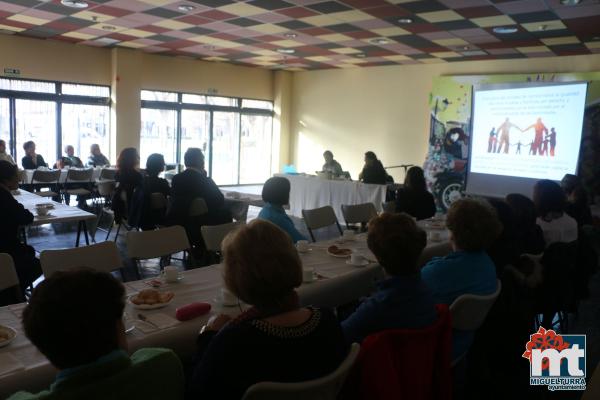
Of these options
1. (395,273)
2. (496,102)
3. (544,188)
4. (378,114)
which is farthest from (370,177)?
(395,273)

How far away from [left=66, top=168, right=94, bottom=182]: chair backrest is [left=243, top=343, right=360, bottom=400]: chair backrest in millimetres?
7647

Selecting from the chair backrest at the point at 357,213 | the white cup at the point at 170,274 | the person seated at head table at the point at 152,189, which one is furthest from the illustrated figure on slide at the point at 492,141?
the white cup at the point at 170,274

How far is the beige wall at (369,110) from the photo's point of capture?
1034 cm

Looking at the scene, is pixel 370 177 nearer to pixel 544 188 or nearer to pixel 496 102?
pixel 496 102

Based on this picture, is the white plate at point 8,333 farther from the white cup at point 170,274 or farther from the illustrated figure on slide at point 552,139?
the illustrated figure on slide at point 552,139

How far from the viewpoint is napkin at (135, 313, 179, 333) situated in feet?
6.26

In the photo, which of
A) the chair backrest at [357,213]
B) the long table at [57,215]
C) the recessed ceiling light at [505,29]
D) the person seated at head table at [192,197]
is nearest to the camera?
the long table at [57,215]

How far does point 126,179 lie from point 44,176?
2.66 metres

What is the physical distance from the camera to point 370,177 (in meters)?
8.00

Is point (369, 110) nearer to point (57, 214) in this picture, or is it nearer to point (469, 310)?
point (57, 214)

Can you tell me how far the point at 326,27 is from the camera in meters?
7.38

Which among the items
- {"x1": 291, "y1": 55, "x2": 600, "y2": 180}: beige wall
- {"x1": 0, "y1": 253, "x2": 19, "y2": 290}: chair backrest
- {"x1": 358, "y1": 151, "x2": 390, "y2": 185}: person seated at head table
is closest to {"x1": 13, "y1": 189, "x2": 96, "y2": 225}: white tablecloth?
{"x1": 0, "y1": 253, "x2": 19, "y2": 290}: chair backrest

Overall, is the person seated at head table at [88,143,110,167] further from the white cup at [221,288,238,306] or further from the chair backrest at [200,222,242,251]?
the white cup at [221,288,238,306]

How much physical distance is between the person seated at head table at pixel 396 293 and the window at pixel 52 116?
963 cm
